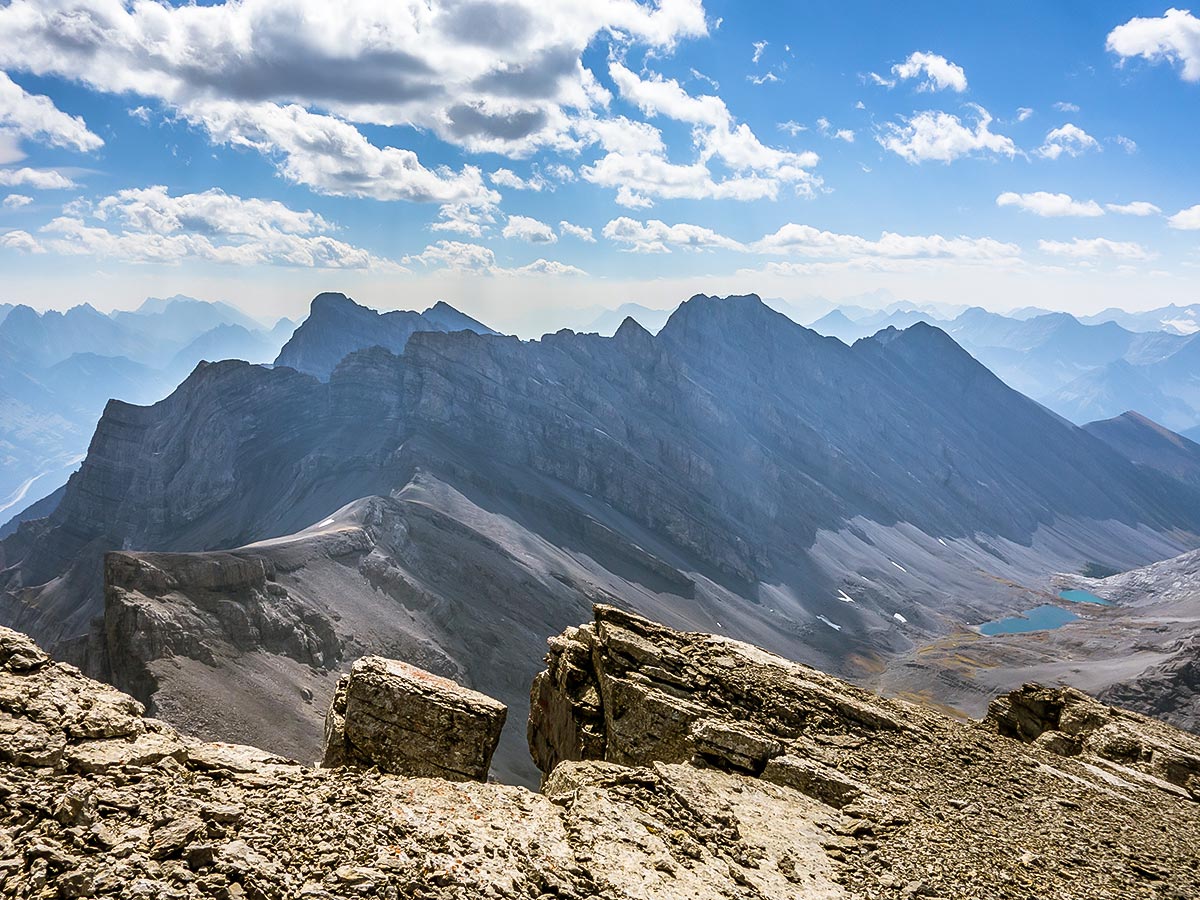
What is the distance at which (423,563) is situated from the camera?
384ft

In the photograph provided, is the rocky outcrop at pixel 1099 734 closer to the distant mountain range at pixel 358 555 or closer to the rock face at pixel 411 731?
the rock face at pixel 411 731

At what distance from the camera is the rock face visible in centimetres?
2155

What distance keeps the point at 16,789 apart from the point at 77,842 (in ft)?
6.49

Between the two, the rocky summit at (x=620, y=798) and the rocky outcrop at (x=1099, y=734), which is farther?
the rocky outcrop at (x=1099, y=734)

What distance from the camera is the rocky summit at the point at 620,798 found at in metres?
13.4

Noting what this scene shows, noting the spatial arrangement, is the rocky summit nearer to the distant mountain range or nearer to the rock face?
the rock face

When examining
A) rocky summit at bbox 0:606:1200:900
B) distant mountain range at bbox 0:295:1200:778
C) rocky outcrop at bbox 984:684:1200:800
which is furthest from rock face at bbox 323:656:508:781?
distant mountain range at bbox 0:295:1200:778

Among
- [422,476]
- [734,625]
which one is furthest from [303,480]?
[734,625]

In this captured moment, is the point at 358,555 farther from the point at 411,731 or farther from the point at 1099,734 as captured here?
the point at 1099,734

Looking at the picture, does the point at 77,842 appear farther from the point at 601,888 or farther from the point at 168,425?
the point at 168,425

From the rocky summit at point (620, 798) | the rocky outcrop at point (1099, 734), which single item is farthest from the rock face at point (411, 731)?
the rocky outcrop at point (1099, 734)

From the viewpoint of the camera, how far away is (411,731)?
21828mm

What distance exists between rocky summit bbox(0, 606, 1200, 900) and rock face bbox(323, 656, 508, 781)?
0.09 metres

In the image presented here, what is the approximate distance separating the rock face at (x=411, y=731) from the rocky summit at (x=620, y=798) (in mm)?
90
